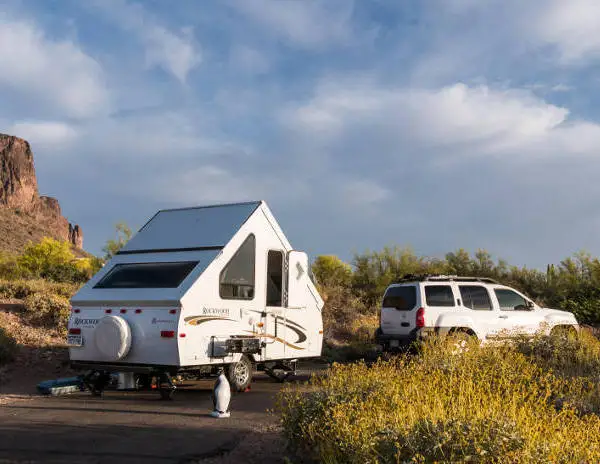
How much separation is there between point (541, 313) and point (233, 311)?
7712 millimetres

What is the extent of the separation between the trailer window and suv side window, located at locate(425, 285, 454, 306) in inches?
211

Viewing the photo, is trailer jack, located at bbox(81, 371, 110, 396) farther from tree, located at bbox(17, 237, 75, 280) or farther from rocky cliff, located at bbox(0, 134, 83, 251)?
rocky cliff, located at bbox(0, 134, 83, 251)

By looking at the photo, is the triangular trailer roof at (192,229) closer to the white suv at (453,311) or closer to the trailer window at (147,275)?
the trailer window at (147,275)

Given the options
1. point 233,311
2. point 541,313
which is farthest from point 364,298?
point 233,311

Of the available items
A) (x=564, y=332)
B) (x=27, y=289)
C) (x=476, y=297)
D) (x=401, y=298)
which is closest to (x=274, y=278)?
(x=401, y=298)

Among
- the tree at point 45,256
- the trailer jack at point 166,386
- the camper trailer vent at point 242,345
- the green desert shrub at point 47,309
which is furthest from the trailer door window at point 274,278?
the tree at point 45,256

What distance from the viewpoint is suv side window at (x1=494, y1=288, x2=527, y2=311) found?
14.7 metres

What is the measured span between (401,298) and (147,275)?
5.65 meters

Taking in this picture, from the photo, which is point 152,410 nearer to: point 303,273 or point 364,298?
point 303,273

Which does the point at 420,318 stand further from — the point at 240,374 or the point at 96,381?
the point at 96,381

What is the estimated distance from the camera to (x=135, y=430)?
8359 millimetres

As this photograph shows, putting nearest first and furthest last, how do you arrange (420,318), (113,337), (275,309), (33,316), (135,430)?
(135,430)
(113,337)
(275,309)
(420,318)
(33,316)

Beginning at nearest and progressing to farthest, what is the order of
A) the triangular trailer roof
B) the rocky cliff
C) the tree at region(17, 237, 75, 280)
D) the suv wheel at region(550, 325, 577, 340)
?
the triangular trailer roof < the suv wheel at region(550, 325, 577, 340) < the tree at region(17, 237, 75, 280) < the rocky cliff

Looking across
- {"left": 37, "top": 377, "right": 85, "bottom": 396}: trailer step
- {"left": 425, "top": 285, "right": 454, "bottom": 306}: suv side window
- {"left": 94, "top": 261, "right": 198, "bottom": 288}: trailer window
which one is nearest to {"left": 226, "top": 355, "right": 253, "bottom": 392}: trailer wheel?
{"left": 94, "top": 261, "right": 198, "bottom": 288}: trailer window
